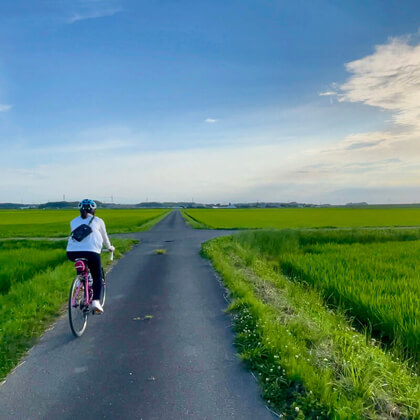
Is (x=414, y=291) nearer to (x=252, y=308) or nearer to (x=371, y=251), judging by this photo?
(x=252, y=308)

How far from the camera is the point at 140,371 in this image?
3.85 meters

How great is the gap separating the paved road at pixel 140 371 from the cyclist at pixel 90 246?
0.73 meters

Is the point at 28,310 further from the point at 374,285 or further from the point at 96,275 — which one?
the point at 374,285

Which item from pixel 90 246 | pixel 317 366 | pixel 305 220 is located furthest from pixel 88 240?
pixel 305 220

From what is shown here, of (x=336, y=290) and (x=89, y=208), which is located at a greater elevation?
(x=89, y=208)

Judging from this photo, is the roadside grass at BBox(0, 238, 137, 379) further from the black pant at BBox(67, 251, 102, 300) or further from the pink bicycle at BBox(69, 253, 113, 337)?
the black pant at BBox(67, 251, 102, 300)

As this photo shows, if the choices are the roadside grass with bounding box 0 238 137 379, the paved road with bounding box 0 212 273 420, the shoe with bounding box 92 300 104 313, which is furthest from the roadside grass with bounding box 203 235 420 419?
the roadside grass with bounding box 0 238 137 379

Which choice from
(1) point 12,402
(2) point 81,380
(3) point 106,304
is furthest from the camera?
(3) point 106,304

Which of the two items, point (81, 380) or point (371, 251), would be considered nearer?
point (81, 380)

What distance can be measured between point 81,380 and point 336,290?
19.0 ft

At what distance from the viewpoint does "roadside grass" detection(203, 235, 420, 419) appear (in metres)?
3.07

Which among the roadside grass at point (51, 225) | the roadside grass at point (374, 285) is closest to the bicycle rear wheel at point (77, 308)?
the roadside grass at point (374, 285)

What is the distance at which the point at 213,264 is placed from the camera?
1055 cm

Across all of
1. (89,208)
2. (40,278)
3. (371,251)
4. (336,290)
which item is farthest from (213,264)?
(371,251)
